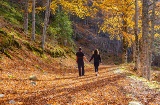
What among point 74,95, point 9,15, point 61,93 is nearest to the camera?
point 74,95

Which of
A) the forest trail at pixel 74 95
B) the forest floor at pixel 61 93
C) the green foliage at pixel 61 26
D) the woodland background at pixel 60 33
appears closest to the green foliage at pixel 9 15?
the woodland background at pixel 60 33

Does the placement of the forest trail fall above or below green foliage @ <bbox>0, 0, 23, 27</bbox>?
below

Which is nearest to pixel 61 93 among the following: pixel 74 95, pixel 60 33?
pixel 74 95

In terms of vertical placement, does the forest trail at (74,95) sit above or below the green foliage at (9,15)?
below

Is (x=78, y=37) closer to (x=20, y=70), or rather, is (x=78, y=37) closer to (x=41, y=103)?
(x=20, y=70)

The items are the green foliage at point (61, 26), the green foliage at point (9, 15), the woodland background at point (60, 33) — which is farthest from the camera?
the green foliage at point (61, 26)

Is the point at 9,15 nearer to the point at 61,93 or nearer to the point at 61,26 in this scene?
the point at 61,26

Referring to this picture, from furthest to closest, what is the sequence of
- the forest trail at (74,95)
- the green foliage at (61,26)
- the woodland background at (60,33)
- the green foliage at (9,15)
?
the green foliage at (61,26), the green foliage at (9,15), the woodland background at (60,33), the forest trail at (74,95)

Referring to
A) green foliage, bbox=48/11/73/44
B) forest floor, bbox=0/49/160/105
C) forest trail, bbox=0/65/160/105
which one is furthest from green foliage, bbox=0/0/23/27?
forest trail, bbox=0/65/160/105

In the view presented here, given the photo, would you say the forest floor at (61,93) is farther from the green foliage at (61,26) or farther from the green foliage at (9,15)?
the green foliage at (61,26)

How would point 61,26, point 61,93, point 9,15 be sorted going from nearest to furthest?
1. point 61,93
2. point 9,15
3. point 61,26

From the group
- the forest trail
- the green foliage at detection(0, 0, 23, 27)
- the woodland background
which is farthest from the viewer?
the green foliage at detection(0, 0, 23, 27)

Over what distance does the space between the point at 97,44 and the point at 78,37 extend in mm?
8121

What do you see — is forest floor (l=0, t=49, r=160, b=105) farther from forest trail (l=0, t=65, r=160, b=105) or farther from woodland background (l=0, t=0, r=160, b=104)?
woodland background (l=0, t=0, r=160, b=104)
